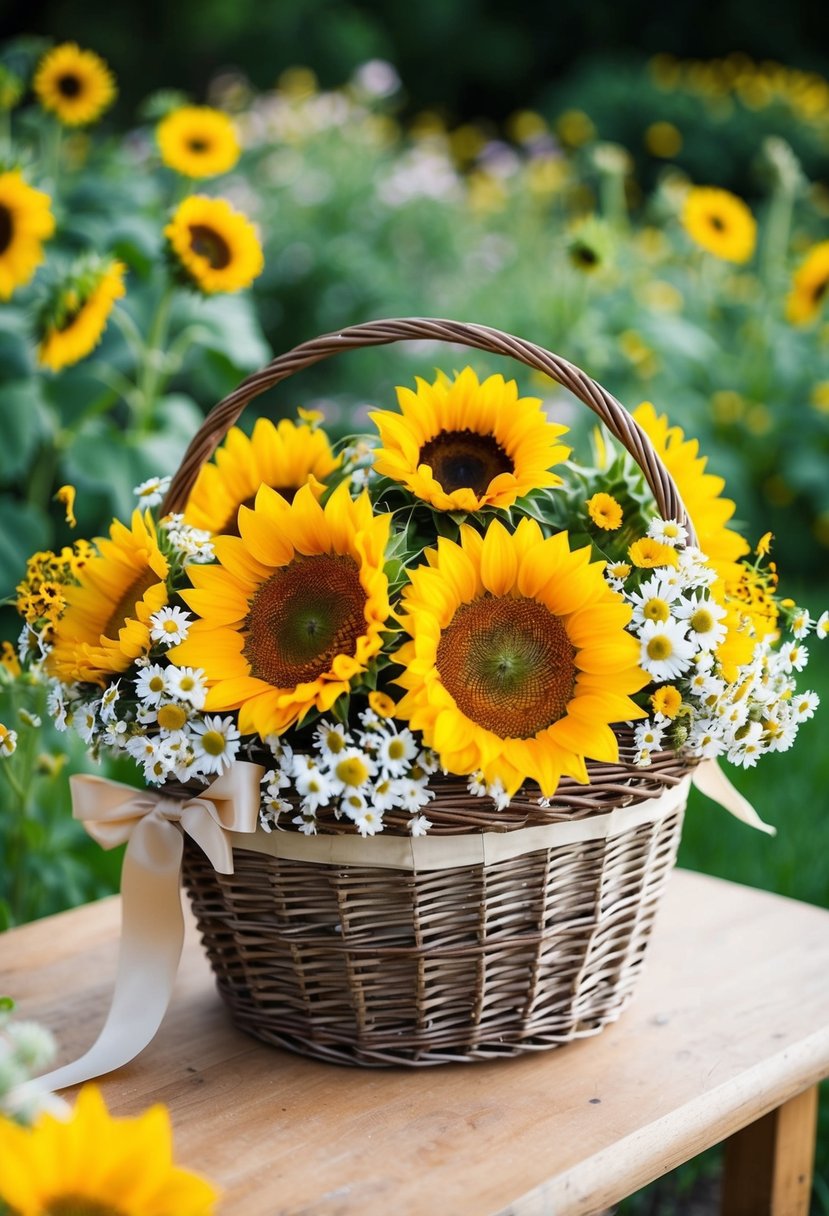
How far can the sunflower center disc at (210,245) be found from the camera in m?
1.72

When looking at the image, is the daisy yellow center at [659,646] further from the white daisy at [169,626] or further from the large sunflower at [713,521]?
the white daisy at [169,626]

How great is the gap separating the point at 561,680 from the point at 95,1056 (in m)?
0.46

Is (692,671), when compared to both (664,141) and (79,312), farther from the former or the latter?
(664,141)

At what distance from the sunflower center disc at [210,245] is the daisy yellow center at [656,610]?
3.17 feet

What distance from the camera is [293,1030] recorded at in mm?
1074

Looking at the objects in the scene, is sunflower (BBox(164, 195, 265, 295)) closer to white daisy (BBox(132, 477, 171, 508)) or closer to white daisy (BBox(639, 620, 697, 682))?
white daisy (BBox(132, 477, 171, 508))

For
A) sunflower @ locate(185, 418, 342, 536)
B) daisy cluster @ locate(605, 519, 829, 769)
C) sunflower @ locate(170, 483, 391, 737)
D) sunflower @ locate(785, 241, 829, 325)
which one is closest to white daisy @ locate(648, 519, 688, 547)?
daisy cluster @ locate(605, 519, 829, 769)

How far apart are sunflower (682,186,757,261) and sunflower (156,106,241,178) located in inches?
47.4

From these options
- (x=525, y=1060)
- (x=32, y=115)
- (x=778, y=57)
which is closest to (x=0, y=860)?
(x=525, y=1060)

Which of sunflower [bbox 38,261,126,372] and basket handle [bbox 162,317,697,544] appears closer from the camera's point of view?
basket handle [bbox 162,317,697,544]

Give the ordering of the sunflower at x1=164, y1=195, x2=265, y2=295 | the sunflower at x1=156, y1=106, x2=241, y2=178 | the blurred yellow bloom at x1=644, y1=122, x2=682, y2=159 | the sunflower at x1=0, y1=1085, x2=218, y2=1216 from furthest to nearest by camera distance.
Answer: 1. the blurred yellow bloom at x1=644, y1=122, x2=682, y2=159
2. the sunflower at x1=156, y1=106, x2=241, y2=178
3. the sunflower at x1=164, y1=195, x2=265, y2=295
4. the sunflower at x1=0, y1=1085, x2=218, y2=1216

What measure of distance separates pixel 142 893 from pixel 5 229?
1064mm

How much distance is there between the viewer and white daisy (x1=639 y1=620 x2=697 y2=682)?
959 millimetres

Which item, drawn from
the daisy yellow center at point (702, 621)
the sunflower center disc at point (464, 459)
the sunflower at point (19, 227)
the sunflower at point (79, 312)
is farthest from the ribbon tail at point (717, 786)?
the sunflower at point (19, 227)
